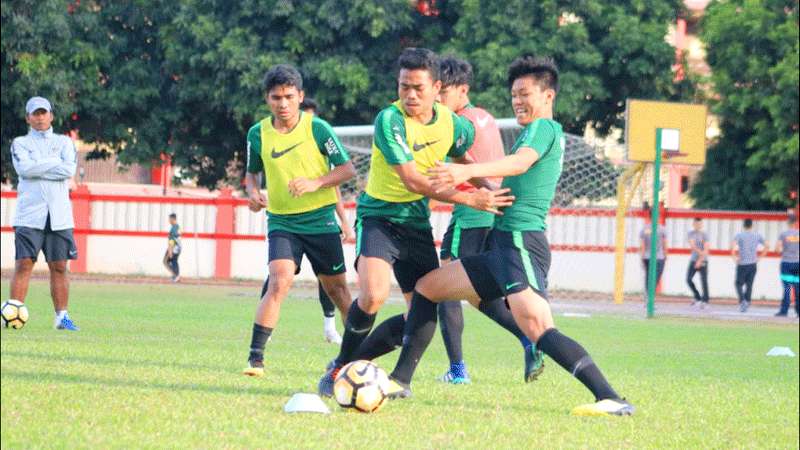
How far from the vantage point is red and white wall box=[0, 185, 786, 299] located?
3475cm

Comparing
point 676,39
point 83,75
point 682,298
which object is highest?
point 676,39

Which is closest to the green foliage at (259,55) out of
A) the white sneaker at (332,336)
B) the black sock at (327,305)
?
the white sneaker at (332,336)

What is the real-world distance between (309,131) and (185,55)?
962 inches

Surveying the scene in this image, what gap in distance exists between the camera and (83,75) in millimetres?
34312

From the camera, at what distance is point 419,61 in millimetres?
8523

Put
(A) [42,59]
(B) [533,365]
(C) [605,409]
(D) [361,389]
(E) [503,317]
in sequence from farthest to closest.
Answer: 1. (A) [42,59]
2. (E) [503,317]
3. (B) [533,365]
4. (C) [605,409]
5. (D) [361,389]

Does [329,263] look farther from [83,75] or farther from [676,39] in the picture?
[676,39]

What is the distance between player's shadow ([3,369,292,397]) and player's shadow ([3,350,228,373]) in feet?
3.49

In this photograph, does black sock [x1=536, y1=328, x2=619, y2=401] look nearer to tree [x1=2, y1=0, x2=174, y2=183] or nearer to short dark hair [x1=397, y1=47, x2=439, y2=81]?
short dark hair [x1=397, y1=47, x2=439, y2=81]

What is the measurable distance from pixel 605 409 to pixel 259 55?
26005 millimetres

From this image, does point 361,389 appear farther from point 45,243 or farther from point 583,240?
point 583,240

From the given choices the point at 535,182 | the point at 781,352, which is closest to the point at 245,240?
the point at 781,352

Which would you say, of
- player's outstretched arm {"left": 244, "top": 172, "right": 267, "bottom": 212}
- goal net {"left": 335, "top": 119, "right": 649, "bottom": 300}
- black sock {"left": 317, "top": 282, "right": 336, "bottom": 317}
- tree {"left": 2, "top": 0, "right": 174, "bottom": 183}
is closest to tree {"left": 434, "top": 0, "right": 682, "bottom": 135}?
goal net {"left": 335, "top": 119, "right": 649, "bottom": 300}

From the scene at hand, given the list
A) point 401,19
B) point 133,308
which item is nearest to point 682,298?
point 401,19
